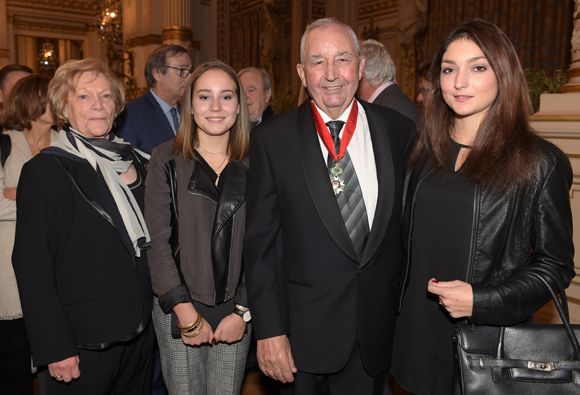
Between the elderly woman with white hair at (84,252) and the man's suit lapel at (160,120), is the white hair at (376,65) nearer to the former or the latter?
the man's suit lapel at (160,120)

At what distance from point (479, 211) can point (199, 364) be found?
1291 mm

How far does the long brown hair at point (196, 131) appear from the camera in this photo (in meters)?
1.88

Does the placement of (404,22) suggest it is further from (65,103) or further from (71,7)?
(71,7)

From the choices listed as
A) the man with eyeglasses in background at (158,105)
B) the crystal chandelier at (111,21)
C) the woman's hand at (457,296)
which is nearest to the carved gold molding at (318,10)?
the crystal chandelier at (111,21)

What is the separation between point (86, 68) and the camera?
73.3 inches

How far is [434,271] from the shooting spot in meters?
1.49

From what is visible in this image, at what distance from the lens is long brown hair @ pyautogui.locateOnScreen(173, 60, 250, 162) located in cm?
188

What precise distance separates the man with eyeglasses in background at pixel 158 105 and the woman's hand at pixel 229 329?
179 cm

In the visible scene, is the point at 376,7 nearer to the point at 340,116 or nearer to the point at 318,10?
the point at 318,10

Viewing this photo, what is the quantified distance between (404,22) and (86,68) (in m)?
7.31

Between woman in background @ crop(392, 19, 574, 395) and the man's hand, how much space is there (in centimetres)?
43

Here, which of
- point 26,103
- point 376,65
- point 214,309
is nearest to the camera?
point 214,309

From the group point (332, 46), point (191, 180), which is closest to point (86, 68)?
point (191, 180)

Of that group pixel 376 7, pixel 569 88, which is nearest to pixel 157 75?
pixel 569 88
